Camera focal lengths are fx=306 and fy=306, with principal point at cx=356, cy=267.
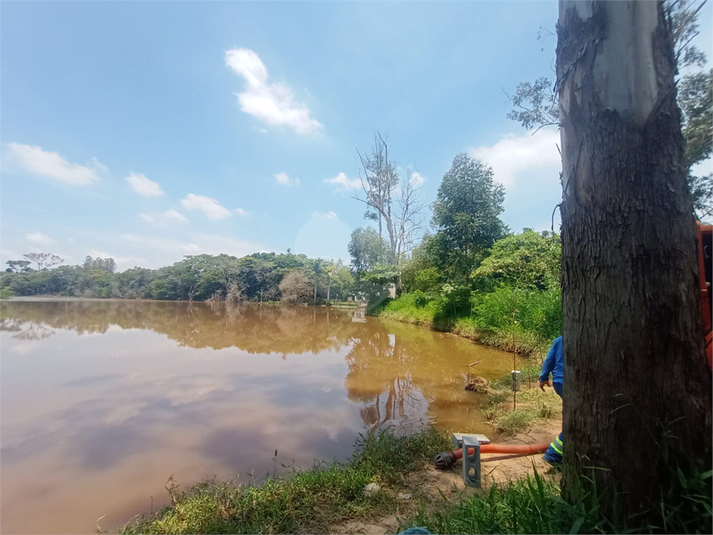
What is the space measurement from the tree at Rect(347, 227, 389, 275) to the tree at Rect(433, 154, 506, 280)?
13.8 meters

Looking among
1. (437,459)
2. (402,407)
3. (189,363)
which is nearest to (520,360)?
(402,407)

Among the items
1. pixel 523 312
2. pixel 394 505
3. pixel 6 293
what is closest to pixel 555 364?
pixel 394 505

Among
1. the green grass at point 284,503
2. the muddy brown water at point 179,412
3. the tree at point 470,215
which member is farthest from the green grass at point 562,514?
the tree at point 470,215

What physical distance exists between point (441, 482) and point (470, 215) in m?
11.3

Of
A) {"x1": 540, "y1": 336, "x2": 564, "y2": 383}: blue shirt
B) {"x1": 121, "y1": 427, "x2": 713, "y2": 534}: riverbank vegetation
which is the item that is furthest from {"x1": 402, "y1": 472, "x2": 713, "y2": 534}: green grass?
{"x1": 540, "y1": 336, "x2": 564, "y2": 383}: blue shirt

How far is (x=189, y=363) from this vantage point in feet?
22.0

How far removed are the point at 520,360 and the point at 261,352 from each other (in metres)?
6.38

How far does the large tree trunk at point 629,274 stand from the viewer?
1.11 meters

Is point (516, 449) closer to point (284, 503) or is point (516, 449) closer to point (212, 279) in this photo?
point (284, 503)

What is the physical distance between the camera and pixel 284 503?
196cm

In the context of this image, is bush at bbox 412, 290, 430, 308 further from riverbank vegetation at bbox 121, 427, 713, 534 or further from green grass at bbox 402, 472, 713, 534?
green grass at bbox 402, 472, 713, 534

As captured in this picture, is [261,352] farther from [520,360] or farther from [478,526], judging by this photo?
[478,526]

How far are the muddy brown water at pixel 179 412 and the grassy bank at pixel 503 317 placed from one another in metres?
0.65

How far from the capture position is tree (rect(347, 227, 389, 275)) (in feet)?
88.4
